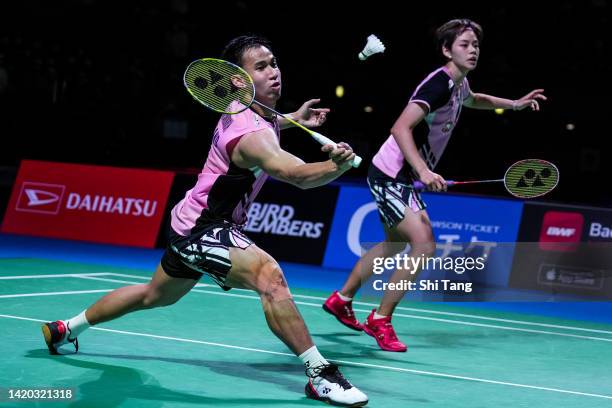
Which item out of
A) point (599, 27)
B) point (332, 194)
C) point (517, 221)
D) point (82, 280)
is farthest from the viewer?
point (599, 27)

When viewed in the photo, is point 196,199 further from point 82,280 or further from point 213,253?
point 82,280

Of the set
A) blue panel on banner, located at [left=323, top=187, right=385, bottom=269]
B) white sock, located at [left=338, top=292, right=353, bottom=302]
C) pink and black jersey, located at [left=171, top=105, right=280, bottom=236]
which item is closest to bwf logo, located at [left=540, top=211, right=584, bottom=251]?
blue panel on banner, located at [left=323, top=187, right=385, bottom=269]

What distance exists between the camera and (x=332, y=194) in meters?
10.0

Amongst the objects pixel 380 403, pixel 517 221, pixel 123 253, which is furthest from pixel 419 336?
pixel 123 253

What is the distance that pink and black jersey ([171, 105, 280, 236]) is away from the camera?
15.4 ft

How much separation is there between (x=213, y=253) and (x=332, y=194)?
5.46 meters

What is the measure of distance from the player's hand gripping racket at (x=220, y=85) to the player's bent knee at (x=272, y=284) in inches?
24.7

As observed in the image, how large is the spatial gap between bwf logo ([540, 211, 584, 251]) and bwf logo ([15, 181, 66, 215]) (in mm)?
5147

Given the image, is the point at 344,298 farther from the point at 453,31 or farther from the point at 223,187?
the point at 223,187

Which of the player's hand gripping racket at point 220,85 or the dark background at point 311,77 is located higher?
the dark background at point 311,77

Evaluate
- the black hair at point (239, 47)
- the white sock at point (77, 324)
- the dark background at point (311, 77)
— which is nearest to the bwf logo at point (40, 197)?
Result: the dark background at point (311, 77)

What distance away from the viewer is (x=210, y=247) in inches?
182

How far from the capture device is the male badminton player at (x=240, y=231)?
4414 mm

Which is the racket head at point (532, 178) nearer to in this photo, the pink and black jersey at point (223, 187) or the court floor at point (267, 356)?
the court floor at point (267, 356)
